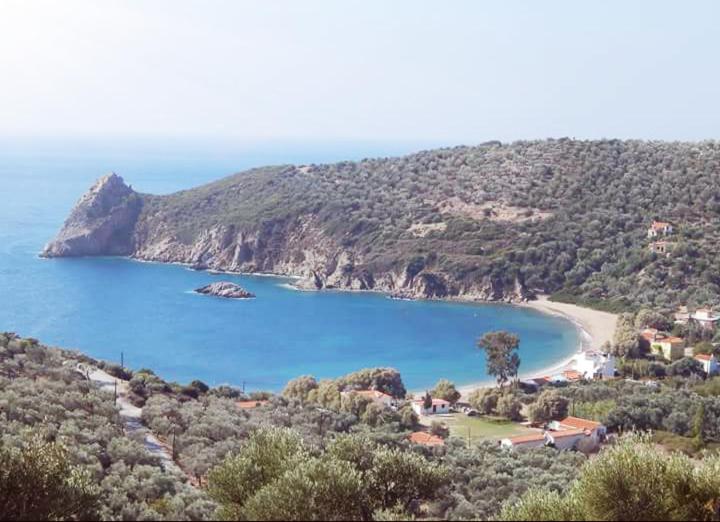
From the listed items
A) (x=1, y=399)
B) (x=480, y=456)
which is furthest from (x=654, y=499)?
(x=1, y=399)

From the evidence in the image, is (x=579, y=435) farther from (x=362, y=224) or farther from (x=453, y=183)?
(x=453, y=183)

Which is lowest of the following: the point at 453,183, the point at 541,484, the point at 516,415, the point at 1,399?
the point at 516,415

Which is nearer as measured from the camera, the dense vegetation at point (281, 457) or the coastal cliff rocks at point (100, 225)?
the dense vegetation at point (281, 457)

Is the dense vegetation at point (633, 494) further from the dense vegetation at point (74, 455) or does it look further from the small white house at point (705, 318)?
the small white house at point (705, 318)

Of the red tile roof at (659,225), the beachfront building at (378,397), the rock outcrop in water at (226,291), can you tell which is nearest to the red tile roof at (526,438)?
the beachfront building at (378,397)

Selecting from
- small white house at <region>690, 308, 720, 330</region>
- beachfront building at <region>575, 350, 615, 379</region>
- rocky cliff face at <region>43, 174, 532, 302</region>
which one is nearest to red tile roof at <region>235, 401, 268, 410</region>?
beachfront building at <region>575, 350, 615, 379</region>

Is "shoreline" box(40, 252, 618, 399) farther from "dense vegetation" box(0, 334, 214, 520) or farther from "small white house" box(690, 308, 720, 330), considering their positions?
"dense vegetation" box(0, 334, 214, 520)

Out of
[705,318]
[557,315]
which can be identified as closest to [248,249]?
[557,315]
